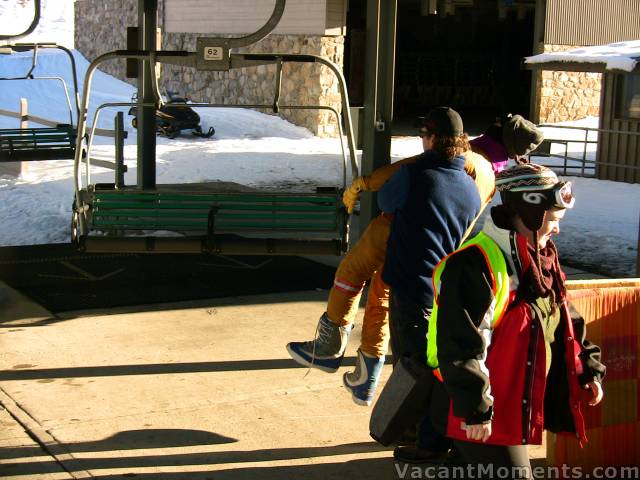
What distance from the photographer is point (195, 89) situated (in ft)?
90.8

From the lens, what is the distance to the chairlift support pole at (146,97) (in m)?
10.5

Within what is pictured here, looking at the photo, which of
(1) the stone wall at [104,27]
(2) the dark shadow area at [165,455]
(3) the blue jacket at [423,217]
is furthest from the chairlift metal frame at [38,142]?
(1) the stone wall at [104,27]

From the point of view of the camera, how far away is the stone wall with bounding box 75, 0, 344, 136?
24.0 m

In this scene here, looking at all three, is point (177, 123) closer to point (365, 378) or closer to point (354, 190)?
point (354, 190)

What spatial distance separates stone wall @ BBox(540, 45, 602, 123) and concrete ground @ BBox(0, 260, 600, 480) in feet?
65.0

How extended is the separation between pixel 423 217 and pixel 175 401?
193 cm

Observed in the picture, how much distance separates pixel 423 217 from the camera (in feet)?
16.9

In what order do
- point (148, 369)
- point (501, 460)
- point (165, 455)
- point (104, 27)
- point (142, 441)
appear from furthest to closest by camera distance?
1. point (104, 27)
2. point (148, 369)
3. point (142, 441)
4. point (165, 455)
5. point (501, 460)

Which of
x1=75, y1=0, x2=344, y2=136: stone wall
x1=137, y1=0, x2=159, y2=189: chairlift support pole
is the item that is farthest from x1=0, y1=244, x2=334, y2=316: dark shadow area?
x1=75, y1=0, x2=344, y2=136: stone wall

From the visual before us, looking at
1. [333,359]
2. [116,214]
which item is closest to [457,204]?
[333,359]

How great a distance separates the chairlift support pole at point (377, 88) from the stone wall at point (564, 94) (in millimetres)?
19072

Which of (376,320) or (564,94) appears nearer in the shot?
(376,320)

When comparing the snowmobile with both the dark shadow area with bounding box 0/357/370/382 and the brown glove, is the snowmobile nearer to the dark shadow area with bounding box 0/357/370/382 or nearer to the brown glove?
the dark shadow area with bounding box 0/357/370/382

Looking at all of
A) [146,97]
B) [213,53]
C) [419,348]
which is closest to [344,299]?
[419,348]
